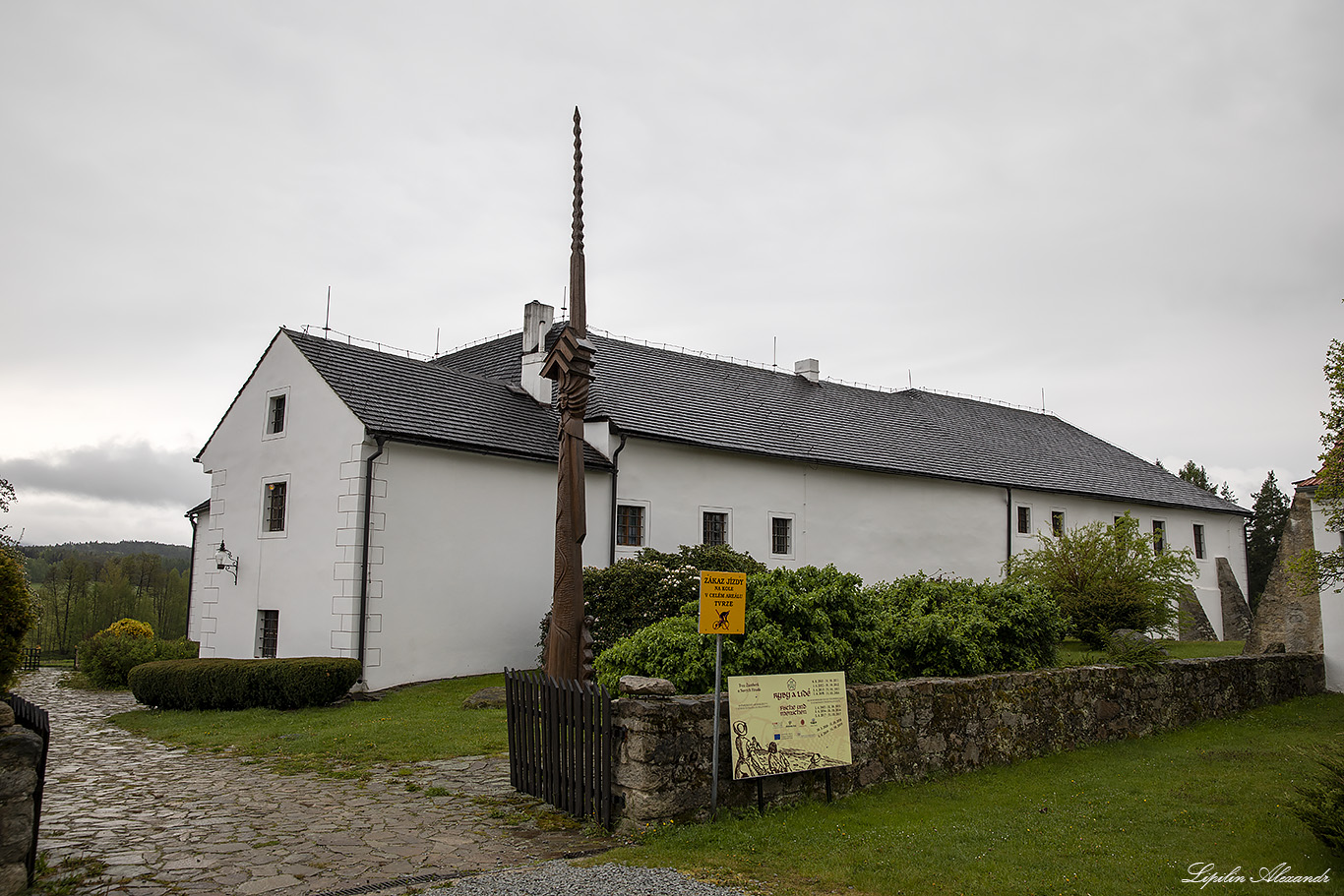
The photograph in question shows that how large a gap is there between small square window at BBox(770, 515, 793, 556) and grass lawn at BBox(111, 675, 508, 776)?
9399 mm

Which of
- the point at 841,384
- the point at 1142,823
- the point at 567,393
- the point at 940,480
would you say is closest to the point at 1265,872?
the point at 1142,823

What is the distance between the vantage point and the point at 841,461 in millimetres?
23750

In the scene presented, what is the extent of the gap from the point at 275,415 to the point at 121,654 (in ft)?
20.5

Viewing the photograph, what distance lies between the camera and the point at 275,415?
1914 centimetres

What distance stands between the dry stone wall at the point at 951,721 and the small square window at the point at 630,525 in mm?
11134

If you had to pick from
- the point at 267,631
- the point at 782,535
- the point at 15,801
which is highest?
the point at 782,535

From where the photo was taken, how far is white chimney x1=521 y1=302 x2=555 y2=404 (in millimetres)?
21719

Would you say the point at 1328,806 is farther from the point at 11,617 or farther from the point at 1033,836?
the point at 11,617

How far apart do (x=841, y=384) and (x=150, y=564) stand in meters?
40.5

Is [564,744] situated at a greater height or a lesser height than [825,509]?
lesser

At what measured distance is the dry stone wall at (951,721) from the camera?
7.12 m

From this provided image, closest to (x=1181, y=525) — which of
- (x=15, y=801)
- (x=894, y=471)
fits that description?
(x=894, y=471)

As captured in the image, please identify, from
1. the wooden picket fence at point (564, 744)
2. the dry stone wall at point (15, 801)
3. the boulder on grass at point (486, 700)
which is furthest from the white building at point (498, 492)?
the dry stone wall at point (15, 801)

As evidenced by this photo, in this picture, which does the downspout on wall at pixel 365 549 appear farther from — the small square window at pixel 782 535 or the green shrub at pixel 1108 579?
the green shrub at pixel 1108 579
